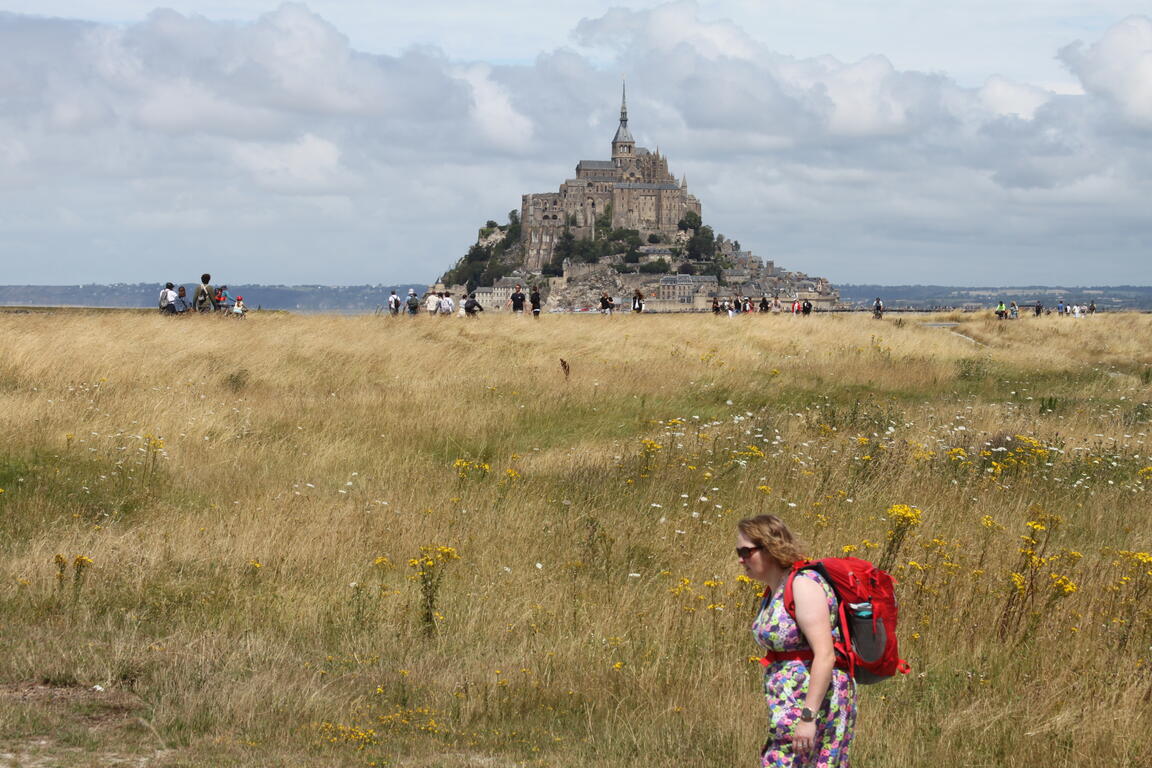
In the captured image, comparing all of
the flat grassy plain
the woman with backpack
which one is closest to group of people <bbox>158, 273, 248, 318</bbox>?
the flat grassy plain

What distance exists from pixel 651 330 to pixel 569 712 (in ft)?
65.1

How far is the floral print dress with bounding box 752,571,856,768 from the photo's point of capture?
439cm

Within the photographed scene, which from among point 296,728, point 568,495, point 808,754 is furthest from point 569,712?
point 568,495

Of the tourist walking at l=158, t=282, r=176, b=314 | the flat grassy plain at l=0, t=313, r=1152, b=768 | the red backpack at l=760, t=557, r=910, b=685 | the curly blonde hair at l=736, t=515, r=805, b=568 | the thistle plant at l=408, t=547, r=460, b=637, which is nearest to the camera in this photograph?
the red backpack at l=760, t=557, r=910, b=685

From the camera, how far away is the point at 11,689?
5.98 metres

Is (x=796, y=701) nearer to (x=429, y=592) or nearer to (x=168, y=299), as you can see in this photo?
(x=429, y=592)

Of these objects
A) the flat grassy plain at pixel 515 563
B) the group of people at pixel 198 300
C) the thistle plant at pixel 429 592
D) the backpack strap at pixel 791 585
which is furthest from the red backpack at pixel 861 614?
the group of people at pixel 198 300

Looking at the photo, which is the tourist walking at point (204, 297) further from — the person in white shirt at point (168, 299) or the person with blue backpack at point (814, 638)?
the person with blue backpack at point (814, 638)

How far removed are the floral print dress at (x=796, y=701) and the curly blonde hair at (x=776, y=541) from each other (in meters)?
0.15

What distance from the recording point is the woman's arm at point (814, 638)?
4.24 m

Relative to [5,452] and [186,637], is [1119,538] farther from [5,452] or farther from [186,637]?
[5,452]

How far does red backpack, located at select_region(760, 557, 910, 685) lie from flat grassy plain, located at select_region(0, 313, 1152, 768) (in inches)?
53.1

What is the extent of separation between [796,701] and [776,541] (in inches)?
24.3

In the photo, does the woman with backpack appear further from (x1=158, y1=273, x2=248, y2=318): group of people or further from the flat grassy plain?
(x1=158, y1=273, x2=248, y2=318): group of people
